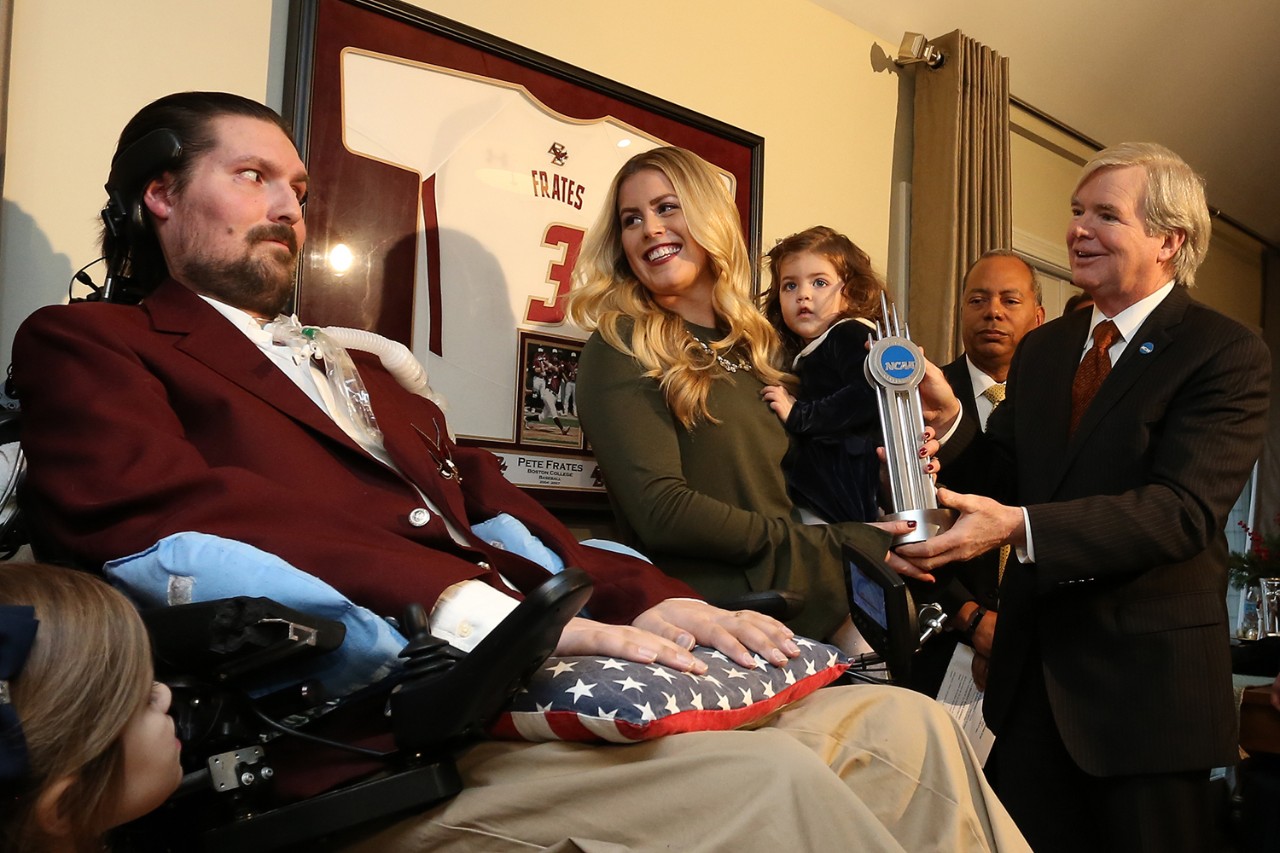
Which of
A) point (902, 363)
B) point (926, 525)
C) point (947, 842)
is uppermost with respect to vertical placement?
point (902, 363)

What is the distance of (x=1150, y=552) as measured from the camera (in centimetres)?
209

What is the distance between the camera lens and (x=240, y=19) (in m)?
2.42

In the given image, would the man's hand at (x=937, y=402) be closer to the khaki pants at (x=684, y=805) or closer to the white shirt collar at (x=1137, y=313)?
the white shirt collar at (x=1137, y=313)

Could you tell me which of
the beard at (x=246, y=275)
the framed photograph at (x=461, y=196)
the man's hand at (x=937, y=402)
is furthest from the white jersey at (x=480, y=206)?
the man's hand at (x=937, y=402)

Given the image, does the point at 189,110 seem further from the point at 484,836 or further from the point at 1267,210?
the point at 1267,210

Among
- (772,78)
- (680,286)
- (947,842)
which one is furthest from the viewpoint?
(772,78)

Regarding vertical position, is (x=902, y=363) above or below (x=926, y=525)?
above

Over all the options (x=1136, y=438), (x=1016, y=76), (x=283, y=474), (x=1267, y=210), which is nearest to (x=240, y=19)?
(x=283, y=474)

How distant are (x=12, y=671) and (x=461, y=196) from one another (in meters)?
1.91

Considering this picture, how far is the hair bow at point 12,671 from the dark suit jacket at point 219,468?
0.28 m

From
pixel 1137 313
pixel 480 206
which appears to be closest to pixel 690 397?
pixel 480 206

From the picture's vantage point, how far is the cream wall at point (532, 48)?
2.13 metres

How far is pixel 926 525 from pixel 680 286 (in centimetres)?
83

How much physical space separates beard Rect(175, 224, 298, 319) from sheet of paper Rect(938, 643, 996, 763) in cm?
181
